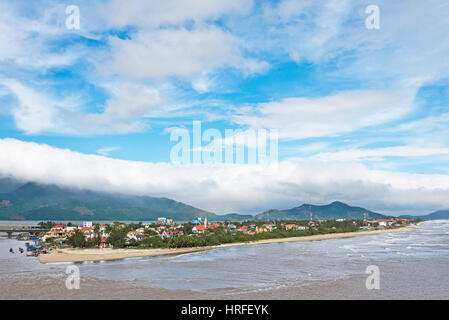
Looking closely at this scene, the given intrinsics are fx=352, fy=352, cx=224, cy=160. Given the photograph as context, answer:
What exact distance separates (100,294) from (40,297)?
4688 millimetres

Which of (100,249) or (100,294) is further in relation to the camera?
(100,249)

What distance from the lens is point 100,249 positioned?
66812 millimetres

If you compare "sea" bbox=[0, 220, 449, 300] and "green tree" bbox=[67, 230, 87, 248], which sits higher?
"sea" bbox=[0, 220, 449, 300]

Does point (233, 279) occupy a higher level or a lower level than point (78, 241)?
higher

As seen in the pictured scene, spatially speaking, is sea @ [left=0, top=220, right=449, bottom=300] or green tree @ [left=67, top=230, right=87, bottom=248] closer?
sea @ [left=0, top=220, right=449, bottom=300]

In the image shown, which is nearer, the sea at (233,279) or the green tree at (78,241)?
the sea at (233,279)

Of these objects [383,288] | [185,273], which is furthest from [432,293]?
[185,273]

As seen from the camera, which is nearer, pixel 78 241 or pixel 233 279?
pixel 233 279

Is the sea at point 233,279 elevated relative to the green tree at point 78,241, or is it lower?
elevated
